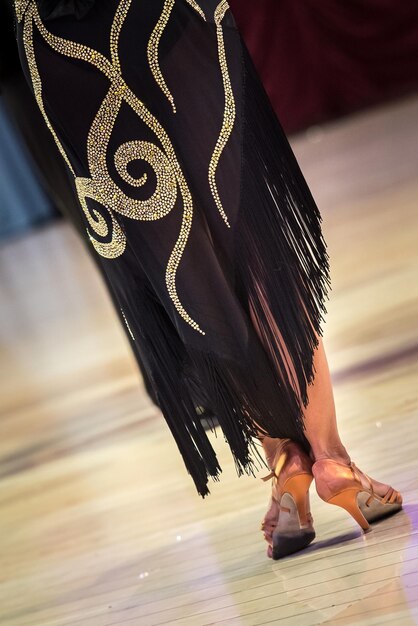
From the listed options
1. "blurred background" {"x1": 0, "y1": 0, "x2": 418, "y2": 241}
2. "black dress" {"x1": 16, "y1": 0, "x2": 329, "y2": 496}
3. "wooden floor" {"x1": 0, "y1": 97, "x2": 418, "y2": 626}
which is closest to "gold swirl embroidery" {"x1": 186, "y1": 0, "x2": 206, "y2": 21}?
"black dress" {"x1": 16, "y1": 0, "x2": 329, "y2": 496}

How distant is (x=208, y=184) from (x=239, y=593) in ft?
1.97

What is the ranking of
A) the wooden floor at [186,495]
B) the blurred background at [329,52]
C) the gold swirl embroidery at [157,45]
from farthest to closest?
the blurred background at [329,52], the wooden floor at [186,495], the gold swirl embroidery at [157,45]

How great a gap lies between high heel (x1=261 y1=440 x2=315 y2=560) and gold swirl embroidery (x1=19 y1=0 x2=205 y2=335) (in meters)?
0.25

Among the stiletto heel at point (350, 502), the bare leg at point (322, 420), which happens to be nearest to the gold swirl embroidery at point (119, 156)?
the bare leg at point (322, 420)

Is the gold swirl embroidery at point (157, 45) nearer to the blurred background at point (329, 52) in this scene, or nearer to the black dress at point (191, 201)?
the black dress at point (191, 201)

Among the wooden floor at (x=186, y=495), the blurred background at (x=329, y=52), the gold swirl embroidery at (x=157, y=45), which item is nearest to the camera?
the gold swirl embroidery at (x=157, y=45)

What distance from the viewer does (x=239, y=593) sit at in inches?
61.1

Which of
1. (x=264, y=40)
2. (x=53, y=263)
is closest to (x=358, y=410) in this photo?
(x=53, y=263)

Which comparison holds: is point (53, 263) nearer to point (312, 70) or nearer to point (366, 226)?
point (312, 70)

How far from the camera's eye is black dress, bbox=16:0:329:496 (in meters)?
1.39

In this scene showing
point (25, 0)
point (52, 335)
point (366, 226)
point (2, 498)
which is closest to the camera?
point (25, 0)

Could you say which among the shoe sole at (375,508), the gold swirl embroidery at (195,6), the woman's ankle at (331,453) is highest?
the gold swirl embroidery at (195,6)

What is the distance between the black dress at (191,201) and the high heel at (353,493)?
7cm

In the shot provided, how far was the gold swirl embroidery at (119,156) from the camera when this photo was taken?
1392mm
